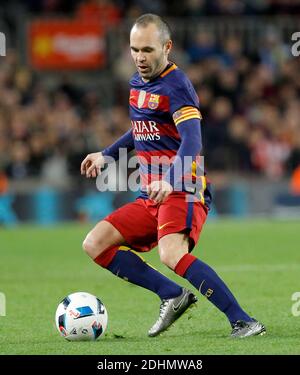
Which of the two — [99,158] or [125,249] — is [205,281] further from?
[99,158]

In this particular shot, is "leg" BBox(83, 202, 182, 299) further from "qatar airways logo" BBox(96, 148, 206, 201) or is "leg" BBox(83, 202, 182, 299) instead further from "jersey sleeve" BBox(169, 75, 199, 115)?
"jersey sleeve" BBox(169, 75, 199, 115)

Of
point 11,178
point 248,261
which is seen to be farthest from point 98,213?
point 248,261

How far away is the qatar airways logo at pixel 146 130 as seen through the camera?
7.55 meters

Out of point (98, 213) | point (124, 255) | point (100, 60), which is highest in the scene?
point (100, 60)

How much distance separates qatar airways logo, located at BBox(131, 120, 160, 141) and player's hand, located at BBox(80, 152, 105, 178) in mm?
475

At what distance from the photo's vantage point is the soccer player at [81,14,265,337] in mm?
7262

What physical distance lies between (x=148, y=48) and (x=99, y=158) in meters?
1.10

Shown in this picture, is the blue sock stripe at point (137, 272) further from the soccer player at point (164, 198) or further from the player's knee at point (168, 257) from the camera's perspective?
the player's knee at point (168, 257)

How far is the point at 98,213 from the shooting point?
19.1m

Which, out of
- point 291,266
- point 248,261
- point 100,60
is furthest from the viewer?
point 100,60

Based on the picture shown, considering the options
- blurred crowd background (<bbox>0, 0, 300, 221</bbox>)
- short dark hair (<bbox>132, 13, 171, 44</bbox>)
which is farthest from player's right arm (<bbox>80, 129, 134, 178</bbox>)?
blurred crowd background (<bbox>0, 0, 300, 221</bbox>)

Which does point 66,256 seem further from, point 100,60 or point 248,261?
point 100,60

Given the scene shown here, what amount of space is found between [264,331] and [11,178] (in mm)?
12011
